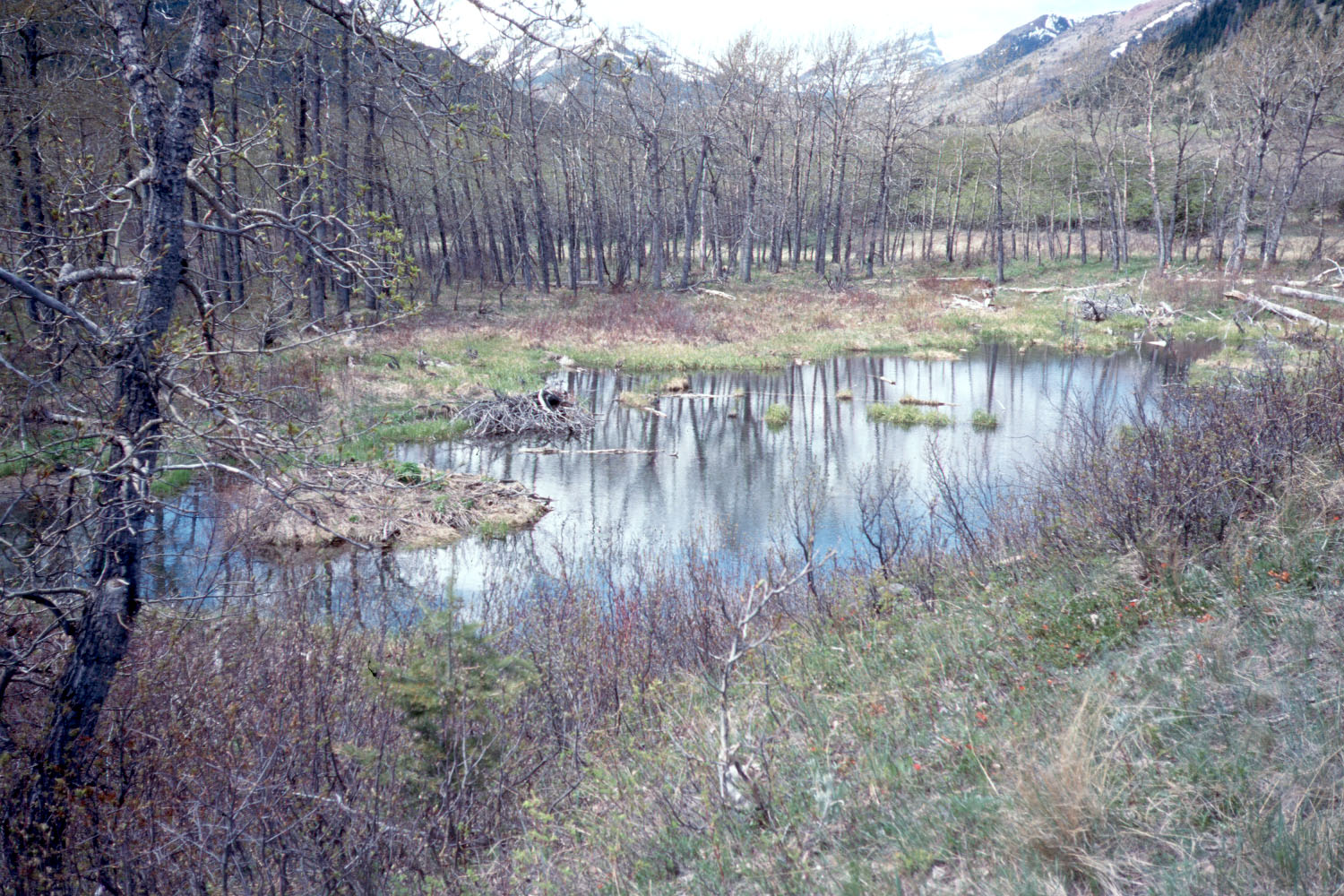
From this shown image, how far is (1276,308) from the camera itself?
2723 centimetres

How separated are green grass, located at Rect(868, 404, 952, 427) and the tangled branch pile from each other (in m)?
6.62

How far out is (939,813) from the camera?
319cm

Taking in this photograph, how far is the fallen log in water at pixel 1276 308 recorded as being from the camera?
969 inches

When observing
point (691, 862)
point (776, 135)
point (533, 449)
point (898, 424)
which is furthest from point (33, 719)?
point (776, 135)

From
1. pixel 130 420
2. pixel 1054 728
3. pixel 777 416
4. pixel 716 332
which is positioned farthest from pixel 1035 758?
pixel 716 332

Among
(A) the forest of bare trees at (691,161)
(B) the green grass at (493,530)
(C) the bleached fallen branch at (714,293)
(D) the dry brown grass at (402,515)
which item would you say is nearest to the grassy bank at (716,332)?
(C) the bleached fallen branch at (714,293)

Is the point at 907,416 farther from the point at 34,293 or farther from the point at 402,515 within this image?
the point at 34,293

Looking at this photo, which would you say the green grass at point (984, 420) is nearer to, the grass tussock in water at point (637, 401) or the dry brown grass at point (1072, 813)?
the grass tussock in water at point (637, 401)

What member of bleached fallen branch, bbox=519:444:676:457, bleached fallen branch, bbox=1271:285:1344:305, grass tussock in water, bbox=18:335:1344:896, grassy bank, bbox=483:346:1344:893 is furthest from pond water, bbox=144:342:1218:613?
bleached fallen branch, bbox=1271:285:1344:305

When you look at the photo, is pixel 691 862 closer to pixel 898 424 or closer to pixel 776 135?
pixel 898 424

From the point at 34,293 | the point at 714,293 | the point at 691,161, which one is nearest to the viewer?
the point at 34,293

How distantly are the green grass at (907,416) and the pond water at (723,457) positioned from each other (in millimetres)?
304

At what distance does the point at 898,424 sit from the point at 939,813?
15408mm

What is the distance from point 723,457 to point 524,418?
4.79 meters
